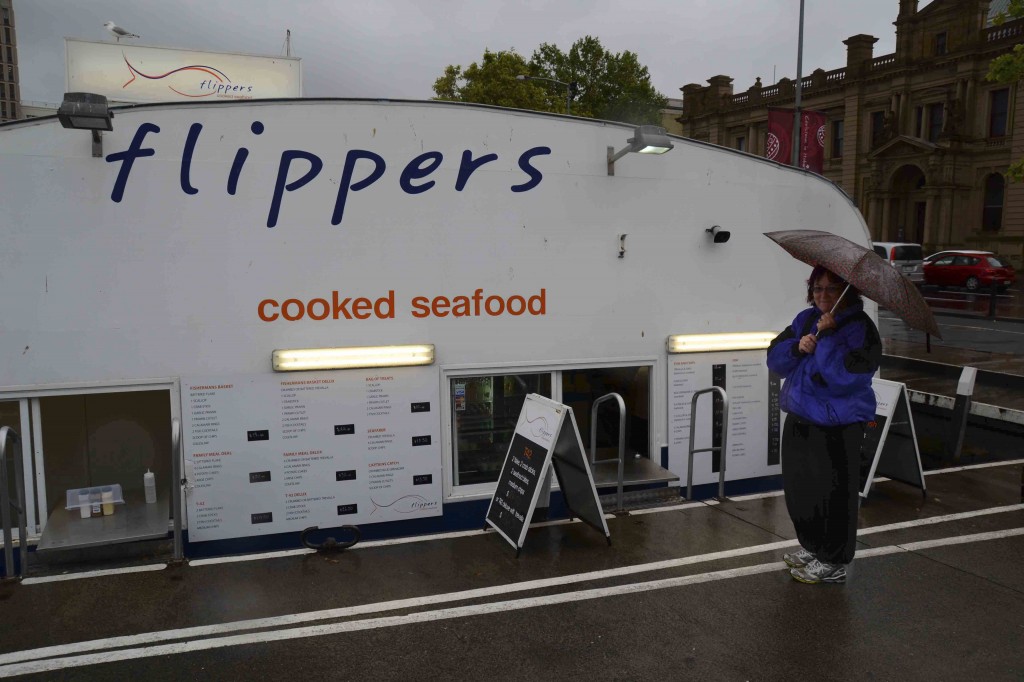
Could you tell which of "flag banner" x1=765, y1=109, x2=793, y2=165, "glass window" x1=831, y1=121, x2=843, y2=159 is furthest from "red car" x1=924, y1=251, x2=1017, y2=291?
"flag banner" x1=765, y1=109, x2=793, y2=165

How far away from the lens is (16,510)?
543 centimetres

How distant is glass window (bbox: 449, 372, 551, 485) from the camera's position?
683 cm

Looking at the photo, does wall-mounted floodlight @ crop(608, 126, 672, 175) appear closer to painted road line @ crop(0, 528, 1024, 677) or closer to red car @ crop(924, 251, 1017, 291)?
painted road line @ crop(0, 528, 1024, 677)

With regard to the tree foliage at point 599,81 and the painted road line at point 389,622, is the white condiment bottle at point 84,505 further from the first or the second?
the tree foliage at point 599,81

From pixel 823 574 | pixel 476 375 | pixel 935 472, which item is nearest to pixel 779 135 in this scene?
pixel 935 472

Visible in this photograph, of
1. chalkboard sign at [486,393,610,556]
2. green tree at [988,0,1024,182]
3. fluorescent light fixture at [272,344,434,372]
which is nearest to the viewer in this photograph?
chalkboard sign at [486,393,610,556]

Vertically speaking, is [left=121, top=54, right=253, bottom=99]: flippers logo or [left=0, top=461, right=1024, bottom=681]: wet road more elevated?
[left=121, top=54, right=253, bottom=99]: flippers logo

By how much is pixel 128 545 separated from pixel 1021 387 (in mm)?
13015

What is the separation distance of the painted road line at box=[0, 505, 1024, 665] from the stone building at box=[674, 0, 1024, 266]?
1447 inches

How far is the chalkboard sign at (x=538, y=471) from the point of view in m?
5.91

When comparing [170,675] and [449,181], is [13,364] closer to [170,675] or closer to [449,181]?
[170,675]

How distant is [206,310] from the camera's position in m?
5.84

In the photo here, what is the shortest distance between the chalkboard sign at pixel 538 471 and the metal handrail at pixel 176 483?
2.53m

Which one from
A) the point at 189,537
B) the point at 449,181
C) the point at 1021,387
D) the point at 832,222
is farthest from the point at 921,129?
the point at 189,537
